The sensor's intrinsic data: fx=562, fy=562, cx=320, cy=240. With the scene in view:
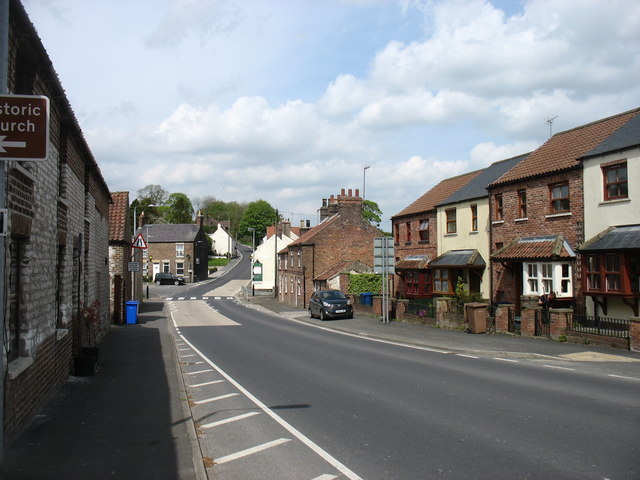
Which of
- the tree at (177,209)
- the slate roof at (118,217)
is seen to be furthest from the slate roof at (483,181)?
the tree at (177,209)

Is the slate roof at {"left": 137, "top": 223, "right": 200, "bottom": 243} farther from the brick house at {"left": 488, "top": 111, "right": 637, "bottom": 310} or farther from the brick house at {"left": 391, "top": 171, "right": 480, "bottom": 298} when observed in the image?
the brick house at {"left": 488, "top": 111, "right": 637, "bottom": 310}

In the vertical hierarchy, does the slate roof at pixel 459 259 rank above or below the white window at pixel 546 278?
above

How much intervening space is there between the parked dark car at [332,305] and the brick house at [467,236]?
5.19 metres

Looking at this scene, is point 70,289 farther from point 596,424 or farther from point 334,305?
point 334,305

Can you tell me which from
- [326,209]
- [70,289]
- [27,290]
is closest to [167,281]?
[326,209]

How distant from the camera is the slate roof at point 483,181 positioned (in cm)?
2993

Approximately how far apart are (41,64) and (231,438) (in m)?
6.13

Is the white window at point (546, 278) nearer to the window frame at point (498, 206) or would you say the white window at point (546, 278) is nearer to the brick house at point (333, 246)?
the window frame at point (498, 206)

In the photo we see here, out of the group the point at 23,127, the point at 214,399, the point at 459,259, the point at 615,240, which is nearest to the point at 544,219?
the point at 615,240

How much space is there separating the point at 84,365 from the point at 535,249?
17.8 meters

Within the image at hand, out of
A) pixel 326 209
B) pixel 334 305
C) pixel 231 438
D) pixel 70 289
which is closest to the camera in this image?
pixel 231 438

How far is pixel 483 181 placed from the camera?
31.3 m

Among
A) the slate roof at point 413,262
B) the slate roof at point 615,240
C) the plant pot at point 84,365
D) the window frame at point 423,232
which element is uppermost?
the window frame at point 423,232

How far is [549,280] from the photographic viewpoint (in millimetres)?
22734
